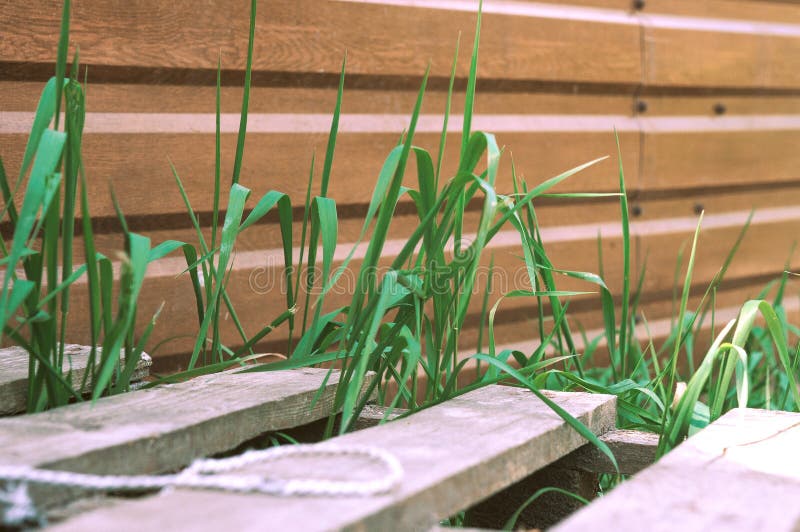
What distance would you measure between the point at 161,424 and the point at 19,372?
0.38 meters

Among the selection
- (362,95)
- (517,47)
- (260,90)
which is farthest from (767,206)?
(260,90)

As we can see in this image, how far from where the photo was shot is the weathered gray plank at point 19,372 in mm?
1211

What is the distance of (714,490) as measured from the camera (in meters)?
0.91

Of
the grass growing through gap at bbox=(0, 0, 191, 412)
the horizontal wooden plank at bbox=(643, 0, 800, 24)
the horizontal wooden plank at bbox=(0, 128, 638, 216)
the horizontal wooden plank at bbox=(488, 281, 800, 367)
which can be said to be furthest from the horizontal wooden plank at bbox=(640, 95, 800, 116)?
the grass growing through gap at bbox=(0, 0, 191, 412)

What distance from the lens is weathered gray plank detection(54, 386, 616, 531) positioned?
73 cm

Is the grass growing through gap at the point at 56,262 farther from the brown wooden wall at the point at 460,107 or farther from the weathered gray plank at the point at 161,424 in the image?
the brown wooden wall at the point at 460,107

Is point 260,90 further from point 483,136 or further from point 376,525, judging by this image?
point 376,525

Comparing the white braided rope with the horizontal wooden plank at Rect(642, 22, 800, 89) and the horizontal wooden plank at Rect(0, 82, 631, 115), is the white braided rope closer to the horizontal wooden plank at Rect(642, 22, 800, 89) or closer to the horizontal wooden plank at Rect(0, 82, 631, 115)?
the horizontal wooden plank at Rect(0, 82, 631, 115)

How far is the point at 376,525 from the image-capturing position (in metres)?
0.76

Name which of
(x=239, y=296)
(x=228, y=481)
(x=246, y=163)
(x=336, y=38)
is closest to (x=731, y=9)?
(x=336, y=38)

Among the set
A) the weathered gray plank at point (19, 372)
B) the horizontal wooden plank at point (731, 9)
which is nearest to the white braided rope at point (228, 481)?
the weathered gray plank at point (19, 372)

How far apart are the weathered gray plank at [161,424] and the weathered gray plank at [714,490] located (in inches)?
16.0

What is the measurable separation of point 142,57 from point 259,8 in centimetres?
30

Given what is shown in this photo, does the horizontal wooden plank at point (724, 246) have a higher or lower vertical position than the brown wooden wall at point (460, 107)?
lower
